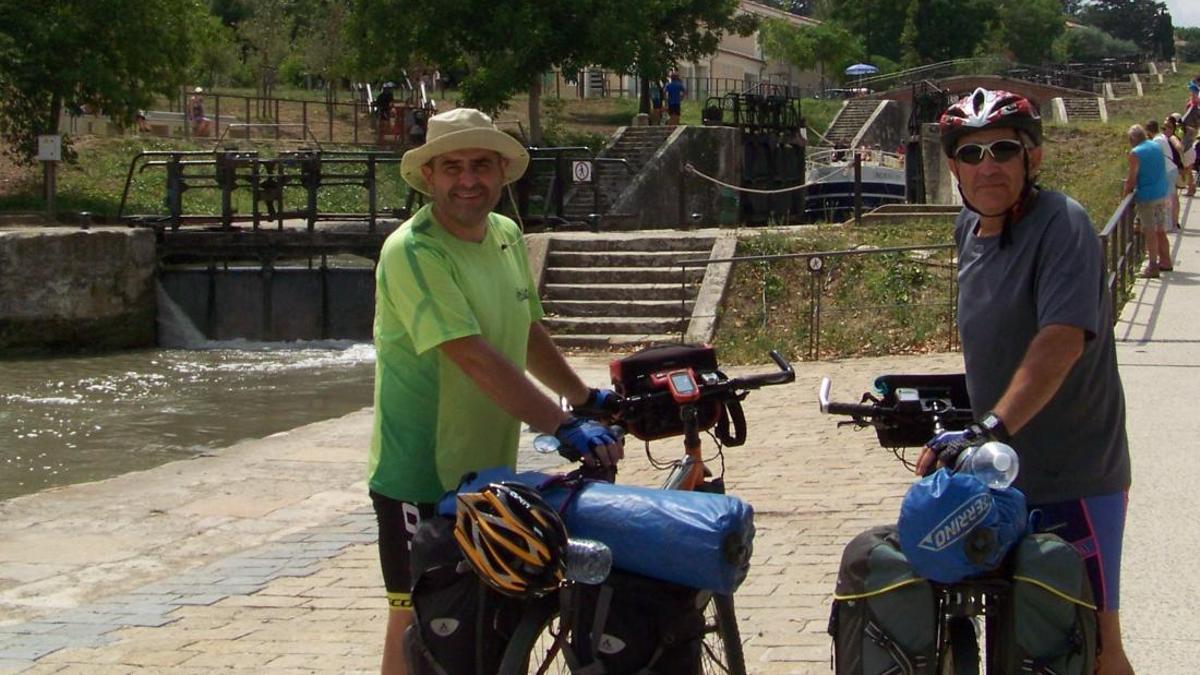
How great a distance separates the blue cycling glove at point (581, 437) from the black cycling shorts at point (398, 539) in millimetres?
559

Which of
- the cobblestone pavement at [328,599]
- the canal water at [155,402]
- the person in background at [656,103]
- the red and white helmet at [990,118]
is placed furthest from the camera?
the person in background at [656,103]

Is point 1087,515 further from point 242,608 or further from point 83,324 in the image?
point 83,324

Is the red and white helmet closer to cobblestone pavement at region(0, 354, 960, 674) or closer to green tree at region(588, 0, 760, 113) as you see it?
cobblestone pavement at region(0, 354, 960, 674)

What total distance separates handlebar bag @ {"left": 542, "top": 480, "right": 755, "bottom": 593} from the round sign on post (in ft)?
68.3

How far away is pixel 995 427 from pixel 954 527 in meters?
0.28

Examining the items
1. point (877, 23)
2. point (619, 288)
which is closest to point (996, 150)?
point (619, 288)

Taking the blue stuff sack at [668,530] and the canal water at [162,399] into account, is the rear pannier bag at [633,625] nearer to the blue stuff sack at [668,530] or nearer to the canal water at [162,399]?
the blue stuff sack at [668,530]

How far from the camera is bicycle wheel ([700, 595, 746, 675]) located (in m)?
4.16

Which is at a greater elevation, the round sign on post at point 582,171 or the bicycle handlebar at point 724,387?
the round sign on post at point 582,171

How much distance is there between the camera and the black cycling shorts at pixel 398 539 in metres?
4.32

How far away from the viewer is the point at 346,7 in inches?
1854

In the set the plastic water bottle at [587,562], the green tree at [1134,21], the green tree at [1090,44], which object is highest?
the green tree at [1134,21]

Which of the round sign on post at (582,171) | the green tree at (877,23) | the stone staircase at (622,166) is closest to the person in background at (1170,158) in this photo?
the round sign on post at (582,171)

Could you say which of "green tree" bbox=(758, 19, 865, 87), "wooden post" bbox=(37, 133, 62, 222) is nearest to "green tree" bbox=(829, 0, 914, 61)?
"green tree" bbox=(758, 19, 865, 87)
